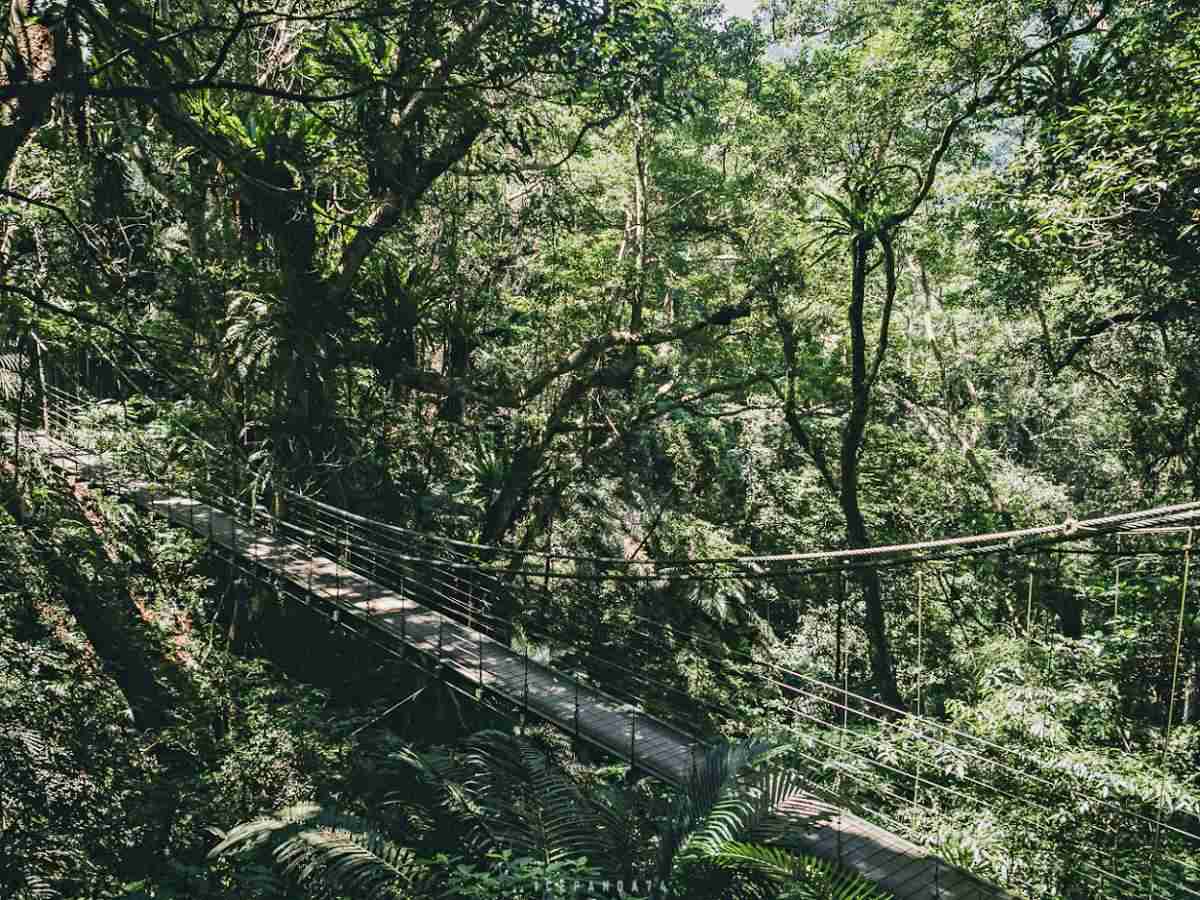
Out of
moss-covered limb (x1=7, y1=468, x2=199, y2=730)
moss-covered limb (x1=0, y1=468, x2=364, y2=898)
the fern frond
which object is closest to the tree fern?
moss-covered limb (x1=0, y1=468, x2=364, y2=898)

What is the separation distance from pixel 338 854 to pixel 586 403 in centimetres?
582

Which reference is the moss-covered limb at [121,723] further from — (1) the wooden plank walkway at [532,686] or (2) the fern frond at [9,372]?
(2) the fern frond at [9,372]

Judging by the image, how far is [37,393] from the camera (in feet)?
13.4

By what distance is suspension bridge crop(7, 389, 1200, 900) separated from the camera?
313 centimetres

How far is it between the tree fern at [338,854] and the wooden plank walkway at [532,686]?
121 centimetres

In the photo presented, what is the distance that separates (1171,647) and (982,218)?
150 inches

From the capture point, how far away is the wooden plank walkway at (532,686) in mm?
3121

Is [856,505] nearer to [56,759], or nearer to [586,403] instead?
[586,403]

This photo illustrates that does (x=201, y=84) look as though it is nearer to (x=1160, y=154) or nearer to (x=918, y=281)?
(x=1160, y=154)

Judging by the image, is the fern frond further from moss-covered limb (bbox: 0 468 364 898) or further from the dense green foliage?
moss-covered limb (bbox: 0 468 364 898)

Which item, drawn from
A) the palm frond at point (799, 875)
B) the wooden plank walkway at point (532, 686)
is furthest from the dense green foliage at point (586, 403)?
the wooden plank walkway at point (532, 686)

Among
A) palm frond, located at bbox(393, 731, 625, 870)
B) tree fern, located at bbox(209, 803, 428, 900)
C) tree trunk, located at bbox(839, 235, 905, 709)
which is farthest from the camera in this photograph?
tree trunk, located at bbox(839, 235, 905, 709)

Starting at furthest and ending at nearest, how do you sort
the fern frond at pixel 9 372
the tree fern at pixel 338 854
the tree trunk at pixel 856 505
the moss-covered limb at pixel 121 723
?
the tree trunk at pixel 856 505
the fern frond at pixel 9 372
the moss-covered limb at pixel 121 723
the tree fern at pixel 338 854

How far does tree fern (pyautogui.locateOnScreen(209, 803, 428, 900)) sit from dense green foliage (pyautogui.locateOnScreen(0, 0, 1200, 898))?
0.8 inches
